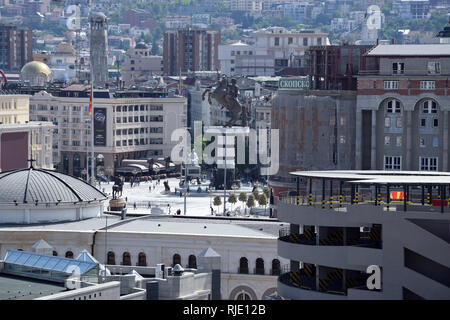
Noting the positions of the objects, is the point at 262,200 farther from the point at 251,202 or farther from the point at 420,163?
the point at 420,163

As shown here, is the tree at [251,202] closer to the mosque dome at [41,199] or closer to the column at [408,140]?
the column at [408,140]

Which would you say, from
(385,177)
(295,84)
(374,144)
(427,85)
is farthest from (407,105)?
(385,177)

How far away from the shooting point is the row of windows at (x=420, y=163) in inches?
4899

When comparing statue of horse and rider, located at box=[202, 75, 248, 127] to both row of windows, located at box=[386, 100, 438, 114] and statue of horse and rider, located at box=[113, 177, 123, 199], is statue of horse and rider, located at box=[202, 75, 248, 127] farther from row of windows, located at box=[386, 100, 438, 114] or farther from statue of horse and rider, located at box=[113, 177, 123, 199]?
row of windows, located at box=[386, 100, 438, 114]

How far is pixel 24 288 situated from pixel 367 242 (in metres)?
16.2

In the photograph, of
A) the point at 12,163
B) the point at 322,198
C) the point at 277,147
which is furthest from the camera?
the point at 12,163

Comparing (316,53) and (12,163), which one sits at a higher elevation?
(316,53)

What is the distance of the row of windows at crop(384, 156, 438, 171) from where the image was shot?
12444 cm

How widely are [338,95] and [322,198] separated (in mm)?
69004

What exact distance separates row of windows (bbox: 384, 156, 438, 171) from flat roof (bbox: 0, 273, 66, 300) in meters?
52.5

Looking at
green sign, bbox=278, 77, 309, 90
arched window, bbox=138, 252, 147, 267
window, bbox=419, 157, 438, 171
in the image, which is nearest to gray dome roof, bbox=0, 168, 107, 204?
arched window, bbox=138, 252, 147, 267

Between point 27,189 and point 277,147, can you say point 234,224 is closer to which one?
point 27,189

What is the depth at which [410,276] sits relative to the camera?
6088 cm

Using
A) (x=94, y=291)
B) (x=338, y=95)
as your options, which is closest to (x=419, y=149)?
(x=338, y=95)
